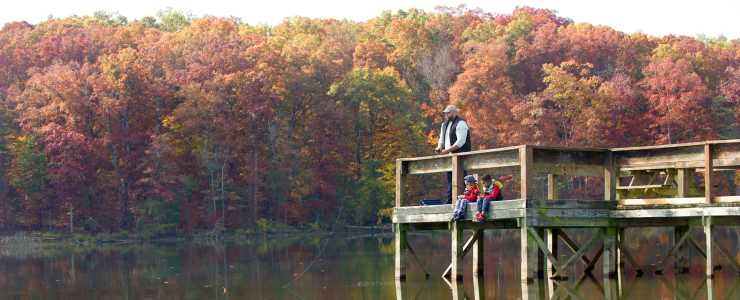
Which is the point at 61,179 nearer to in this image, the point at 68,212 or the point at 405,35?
the point at 68,212

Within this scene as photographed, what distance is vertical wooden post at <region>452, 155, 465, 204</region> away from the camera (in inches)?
863

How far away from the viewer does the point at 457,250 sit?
75.1 feet

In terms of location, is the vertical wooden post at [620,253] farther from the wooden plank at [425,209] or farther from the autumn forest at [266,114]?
the autumn forest at [266,114]

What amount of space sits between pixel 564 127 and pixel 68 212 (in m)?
28.1

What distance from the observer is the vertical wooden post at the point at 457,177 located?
21.9 metres

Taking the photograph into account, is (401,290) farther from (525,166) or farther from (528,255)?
(525,166)

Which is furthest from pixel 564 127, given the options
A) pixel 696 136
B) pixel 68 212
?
pixel 68 212

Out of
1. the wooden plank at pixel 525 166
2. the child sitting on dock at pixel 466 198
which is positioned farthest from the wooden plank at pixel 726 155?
the child sitting on dock at pixel 466 198

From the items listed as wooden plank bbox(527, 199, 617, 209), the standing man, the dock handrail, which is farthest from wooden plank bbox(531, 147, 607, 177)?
the standing man

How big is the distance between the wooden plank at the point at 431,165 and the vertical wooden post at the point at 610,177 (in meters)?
2.74

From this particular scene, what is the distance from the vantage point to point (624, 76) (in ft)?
259

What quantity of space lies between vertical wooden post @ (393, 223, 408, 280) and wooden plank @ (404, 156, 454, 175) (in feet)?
3.88

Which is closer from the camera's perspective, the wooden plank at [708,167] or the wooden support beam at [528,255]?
the wooden plank at [708,167]

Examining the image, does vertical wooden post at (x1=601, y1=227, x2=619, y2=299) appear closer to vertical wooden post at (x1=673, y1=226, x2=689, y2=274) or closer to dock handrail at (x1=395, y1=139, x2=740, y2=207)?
dock handrail at (x1=395, y1=139, x2=740, y2=207)
